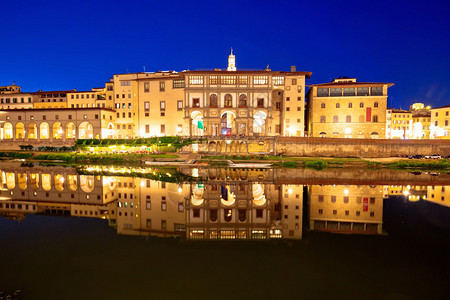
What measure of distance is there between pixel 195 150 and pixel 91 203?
28552 millimetres

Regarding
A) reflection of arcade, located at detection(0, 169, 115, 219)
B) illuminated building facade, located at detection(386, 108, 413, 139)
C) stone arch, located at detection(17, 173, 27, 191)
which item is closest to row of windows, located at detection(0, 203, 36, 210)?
reflection of arcade, located at detection(0, 169, 115, 219)

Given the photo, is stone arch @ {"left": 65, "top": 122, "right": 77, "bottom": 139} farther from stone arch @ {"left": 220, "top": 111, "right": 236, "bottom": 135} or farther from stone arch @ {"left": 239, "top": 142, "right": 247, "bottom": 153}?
stone arch @ {"left": 239, "top": 142, "right": 247, "bottom": 153}

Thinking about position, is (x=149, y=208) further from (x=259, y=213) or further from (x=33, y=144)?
(x=33, y=144)

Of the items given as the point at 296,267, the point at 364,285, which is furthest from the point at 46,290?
the point at 364,285

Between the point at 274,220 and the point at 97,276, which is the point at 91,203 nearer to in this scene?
the point at 97,276

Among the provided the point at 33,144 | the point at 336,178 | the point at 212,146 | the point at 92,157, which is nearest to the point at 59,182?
the point at 92,157

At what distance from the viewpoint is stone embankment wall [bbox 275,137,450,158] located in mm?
43969

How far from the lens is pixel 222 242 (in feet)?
36.9

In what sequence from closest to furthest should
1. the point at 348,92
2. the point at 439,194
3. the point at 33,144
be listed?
the point at 439,194, the point at 348,92, the point at 33,144

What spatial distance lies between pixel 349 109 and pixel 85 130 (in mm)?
55681

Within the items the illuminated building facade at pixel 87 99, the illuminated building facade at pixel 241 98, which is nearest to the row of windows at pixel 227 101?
the illuminated building facade at pixel 241 98

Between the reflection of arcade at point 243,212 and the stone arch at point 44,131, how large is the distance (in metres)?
53.5

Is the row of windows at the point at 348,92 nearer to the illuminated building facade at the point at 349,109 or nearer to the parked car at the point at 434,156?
the illuminated building facade at the point at 349,109

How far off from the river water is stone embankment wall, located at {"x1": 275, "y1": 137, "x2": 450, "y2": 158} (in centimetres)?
2278
